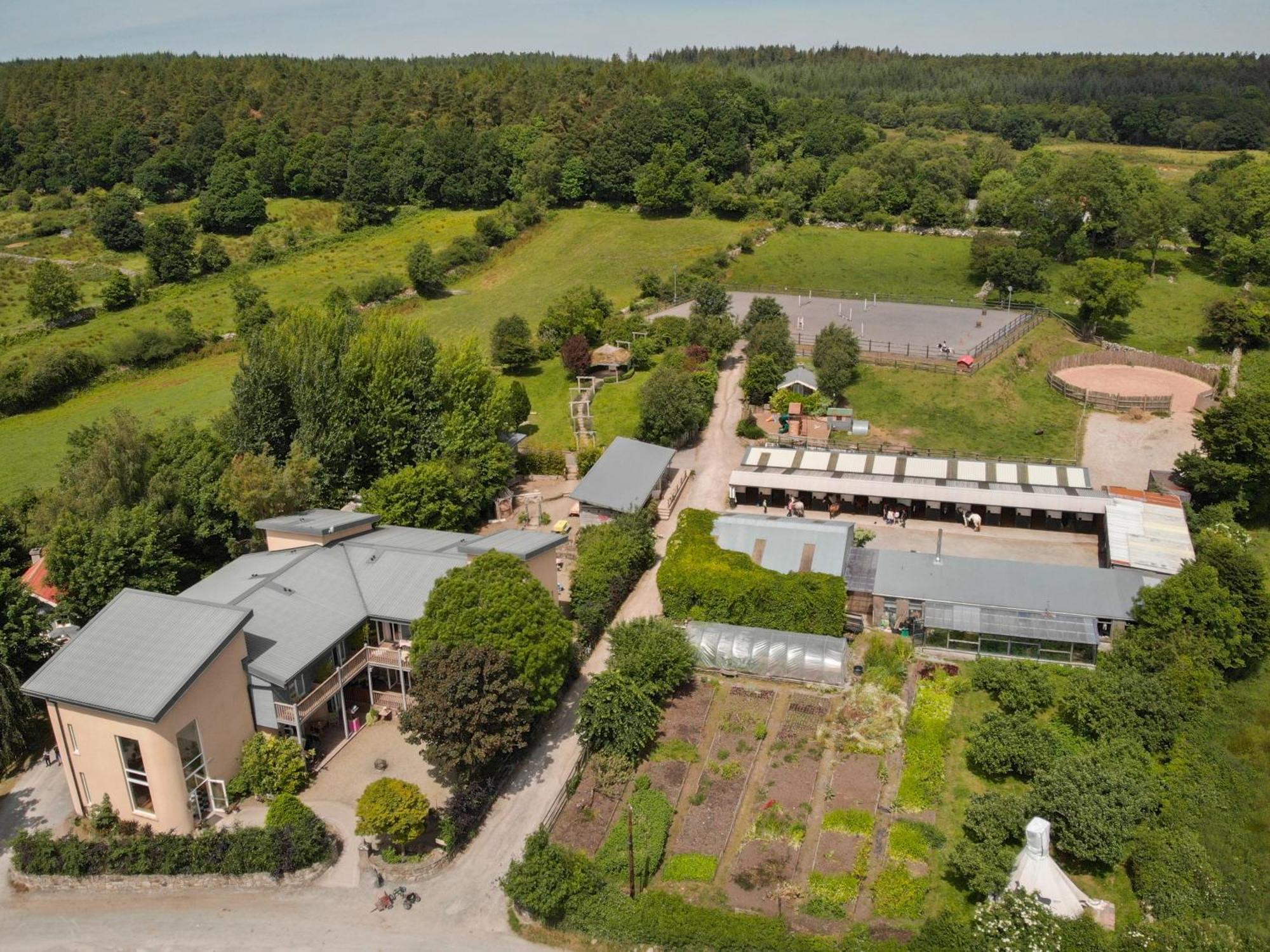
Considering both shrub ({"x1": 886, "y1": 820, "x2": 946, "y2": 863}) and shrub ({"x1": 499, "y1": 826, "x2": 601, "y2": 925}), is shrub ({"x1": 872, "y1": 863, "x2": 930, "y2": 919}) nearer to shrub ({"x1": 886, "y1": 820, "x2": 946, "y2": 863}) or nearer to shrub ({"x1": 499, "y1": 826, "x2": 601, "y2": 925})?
shrub ({"x1": 886, "y1": 820, "x2": 946, "y2": 863})

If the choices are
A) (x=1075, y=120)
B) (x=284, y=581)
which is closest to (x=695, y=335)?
(x=284, y=581)

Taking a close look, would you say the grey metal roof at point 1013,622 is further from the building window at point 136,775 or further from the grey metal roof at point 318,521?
the building window at point 136,775

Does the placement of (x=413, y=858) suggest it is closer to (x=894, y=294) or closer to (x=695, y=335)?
(x=695, y=335)

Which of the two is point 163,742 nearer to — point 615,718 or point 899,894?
point 615,718

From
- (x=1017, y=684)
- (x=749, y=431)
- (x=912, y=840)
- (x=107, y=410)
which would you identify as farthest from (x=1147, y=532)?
(x=107, y=410)

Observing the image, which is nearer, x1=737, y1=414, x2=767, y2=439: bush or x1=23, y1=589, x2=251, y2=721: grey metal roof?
x1=23, y1=589, x2=251, y2=721: grey metal roof

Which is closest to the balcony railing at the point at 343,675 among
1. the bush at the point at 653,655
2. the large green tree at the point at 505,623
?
the large green tree at the point at 505,623

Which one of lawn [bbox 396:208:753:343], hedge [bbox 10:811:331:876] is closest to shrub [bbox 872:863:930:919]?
hedge [bbox 10:811:331:876]
